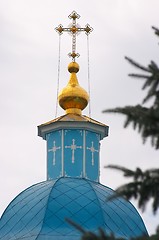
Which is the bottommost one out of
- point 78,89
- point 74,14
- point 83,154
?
point 83,154

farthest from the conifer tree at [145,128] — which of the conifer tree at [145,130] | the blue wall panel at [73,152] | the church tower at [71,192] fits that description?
the blue wall panel at [73,152]

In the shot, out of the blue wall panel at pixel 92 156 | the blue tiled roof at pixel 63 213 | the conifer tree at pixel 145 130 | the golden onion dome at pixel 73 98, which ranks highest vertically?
the golden onion dome at pixel 73 98

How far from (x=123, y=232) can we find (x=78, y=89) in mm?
4330

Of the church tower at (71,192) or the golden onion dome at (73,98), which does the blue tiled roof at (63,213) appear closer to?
the church tower at (71,192)

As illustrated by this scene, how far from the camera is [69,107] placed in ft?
72.9

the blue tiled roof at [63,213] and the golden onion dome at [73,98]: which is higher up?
the golden onion dome at [73,98]

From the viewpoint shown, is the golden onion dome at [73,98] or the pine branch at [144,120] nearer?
the pine branch at [144,120]

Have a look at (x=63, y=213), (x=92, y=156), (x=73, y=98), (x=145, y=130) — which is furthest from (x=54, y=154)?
(x=145, y=130)

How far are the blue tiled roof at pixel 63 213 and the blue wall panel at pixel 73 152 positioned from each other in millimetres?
1009

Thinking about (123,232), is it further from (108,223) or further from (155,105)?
(155,105)

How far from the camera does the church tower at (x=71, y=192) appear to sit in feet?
62.7

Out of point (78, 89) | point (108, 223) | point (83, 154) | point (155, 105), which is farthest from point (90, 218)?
point (155, 105)

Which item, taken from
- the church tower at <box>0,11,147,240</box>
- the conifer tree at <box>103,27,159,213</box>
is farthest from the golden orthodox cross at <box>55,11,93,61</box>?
the conifer tree at <box>103,27,159,213</box>

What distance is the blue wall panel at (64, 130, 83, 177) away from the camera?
70.1 feet
